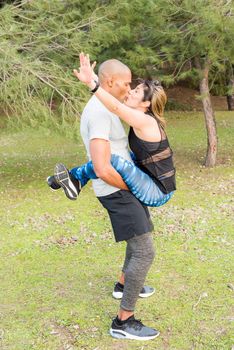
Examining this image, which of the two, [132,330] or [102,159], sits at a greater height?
[102,159]

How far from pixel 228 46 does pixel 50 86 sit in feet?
11.2

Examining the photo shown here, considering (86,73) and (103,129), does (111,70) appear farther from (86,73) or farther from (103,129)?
(103,129)

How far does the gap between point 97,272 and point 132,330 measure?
1.32 metres

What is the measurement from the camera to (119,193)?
11.2ft

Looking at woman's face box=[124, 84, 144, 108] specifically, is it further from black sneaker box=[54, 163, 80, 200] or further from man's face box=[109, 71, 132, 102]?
black sneaker box=[54, 163, 80, 200]

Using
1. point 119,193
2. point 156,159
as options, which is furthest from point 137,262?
point 156,159

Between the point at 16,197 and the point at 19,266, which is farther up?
the point at 19,266

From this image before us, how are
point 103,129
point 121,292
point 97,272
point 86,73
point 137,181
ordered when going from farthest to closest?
point 97,272 < point 121,292 < point 137,181 < point 103,129 < point 86,73

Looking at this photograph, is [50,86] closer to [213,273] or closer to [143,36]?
[143,36]

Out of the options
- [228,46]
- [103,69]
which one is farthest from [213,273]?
[228,46]

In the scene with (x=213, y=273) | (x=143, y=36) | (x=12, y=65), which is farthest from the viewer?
(x=143, y=36)

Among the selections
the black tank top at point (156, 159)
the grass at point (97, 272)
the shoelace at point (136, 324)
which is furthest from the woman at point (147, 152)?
the grass at point (97, 272)

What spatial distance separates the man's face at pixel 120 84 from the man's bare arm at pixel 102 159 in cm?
33

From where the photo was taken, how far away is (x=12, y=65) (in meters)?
8.24
